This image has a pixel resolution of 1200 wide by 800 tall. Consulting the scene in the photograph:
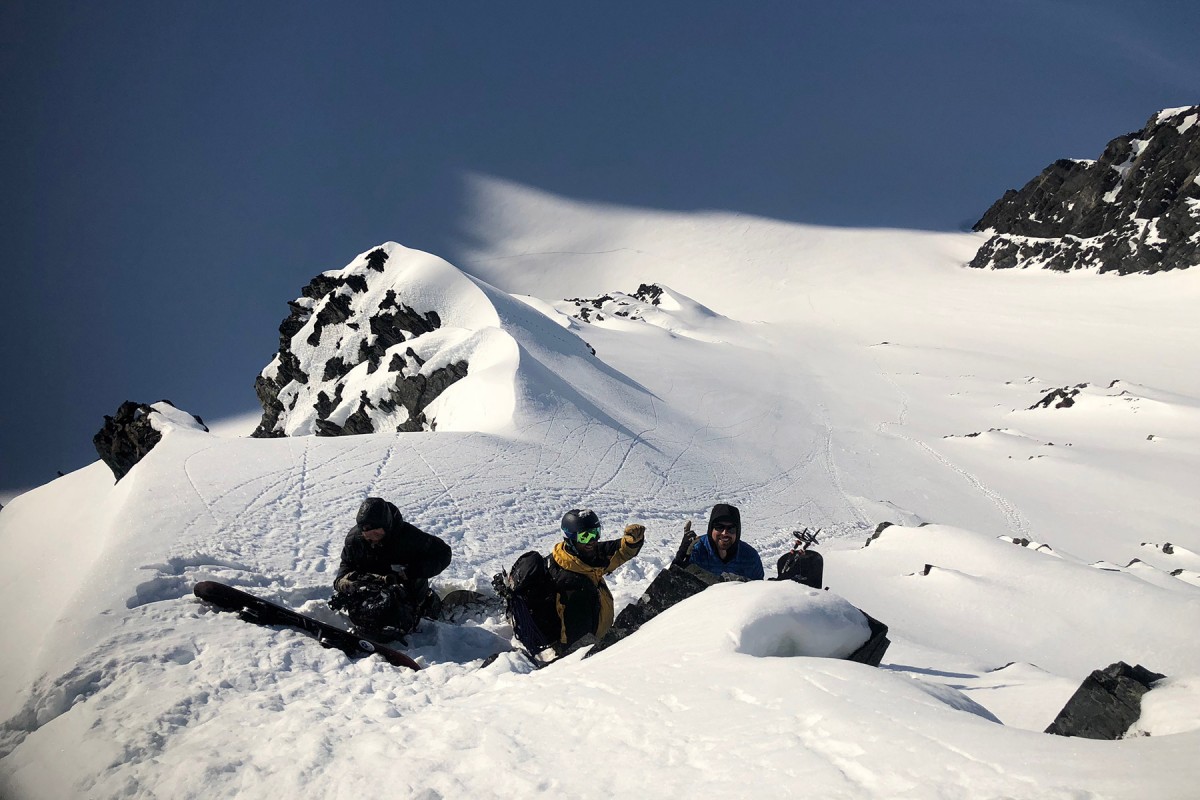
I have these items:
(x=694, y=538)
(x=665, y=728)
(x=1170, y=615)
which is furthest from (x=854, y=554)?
(x=665, y=728)

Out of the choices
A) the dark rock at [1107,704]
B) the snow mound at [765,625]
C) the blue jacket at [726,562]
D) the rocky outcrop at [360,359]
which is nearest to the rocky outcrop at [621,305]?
the rocky outcrop at [360,359]

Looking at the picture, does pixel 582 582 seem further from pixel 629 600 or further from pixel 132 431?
pixel 132 431

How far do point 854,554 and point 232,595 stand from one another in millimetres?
8205

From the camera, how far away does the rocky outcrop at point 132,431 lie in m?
13.9

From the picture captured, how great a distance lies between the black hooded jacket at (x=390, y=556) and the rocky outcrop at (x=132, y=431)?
10.2 m

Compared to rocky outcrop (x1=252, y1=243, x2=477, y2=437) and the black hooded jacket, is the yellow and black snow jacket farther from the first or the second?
rocky outcrop (x1=252, y1=243, x2=477, y2=437)

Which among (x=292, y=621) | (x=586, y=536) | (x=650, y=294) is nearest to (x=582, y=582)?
(x=586, y=536)

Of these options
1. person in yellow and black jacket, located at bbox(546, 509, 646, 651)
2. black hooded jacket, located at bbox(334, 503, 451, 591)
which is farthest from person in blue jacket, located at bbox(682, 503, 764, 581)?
black hooded jacket, located at bbox(334, 503, 451, 591)

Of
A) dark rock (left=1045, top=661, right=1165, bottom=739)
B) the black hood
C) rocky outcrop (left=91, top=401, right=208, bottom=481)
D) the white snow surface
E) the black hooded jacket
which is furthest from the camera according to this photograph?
rocky outcrop (left=91, top=401, right=208, bottom=481)

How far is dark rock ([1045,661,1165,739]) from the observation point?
121 inches

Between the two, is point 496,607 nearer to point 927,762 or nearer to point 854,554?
point 927,762

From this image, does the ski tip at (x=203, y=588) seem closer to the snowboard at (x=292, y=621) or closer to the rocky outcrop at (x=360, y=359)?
the snowboard at (x=292, y=621)

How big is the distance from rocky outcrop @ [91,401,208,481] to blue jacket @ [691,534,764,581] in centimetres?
1170

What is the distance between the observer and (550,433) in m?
13.6
